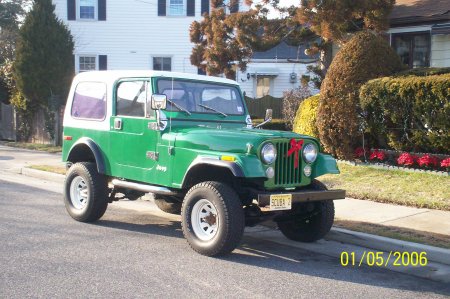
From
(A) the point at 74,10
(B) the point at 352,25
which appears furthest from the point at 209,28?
(A) the point at 74,10

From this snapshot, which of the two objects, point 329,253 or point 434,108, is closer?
point 329,253

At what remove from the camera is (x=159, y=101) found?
6691mm

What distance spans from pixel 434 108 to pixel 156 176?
596 cm

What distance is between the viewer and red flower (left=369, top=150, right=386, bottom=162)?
11.7 metres

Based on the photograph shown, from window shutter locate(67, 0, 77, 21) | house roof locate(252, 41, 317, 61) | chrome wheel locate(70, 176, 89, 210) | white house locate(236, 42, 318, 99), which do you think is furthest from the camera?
house roof locate(252, 41, 317, 61)

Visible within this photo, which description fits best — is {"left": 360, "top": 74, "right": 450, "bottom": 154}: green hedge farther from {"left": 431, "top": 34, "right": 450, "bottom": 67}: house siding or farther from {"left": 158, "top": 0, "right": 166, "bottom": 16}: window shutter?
{"left": 158, "top": 0, "right": 166, "bottom": 16}: window shutter

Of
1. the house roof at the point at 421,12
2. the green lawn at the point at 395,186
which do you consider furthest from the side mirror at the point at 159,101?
the house roof at the point at 421,12

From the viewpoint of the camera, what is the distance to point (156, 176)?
23.2 feet

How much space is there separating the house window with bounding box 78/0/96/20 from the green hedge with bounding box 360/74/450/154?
1724 cm

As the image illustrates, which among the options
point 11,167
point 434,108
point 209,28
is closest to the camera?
point 434,108

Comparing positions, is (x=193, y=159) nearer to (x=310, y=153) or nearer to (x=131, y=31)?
(x=310, y=153)

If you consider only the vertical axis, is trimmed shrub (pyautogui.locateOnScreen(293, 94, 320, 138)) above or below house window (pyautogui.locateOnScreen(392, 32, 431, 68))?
below

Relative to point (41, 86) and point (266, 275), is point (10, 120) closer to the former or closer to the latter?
point (41, 86)

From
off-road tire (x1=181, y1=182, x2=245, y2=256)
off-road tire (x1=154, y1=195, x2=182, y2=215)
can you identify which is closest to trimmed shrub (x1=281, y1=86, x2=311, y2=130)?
off-road tire (x1=154, y1=195, x2=182, y2=215)
